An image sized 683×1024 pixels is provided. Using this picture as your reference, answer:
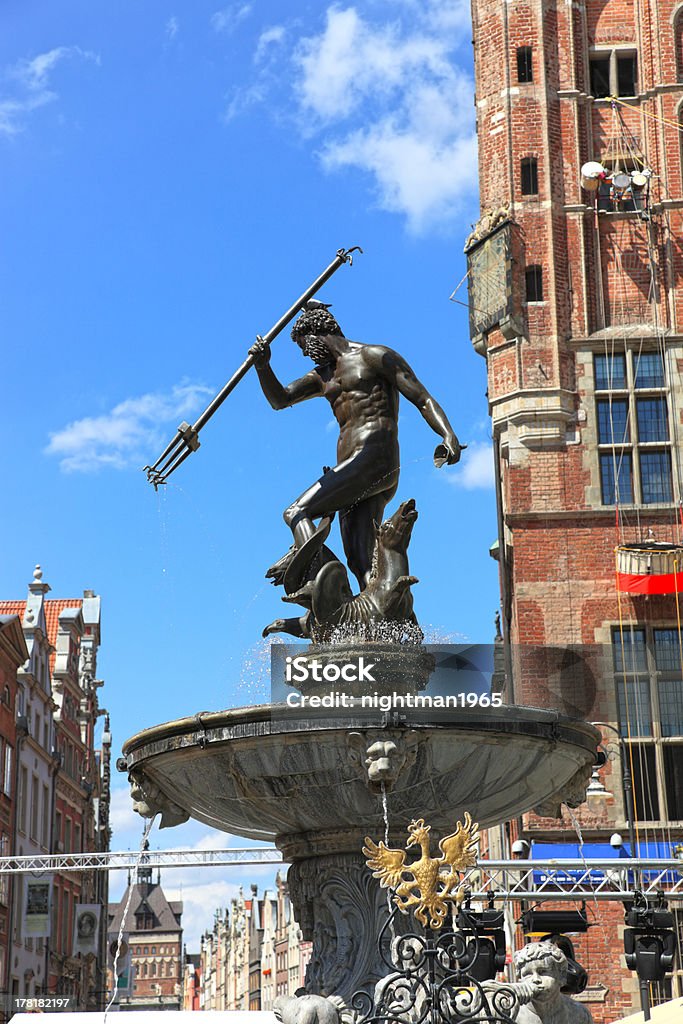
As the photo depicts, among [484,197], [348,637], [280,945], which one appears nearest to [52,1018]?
[348,637]

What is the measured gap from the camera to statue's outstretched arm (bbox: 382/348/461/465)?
385 inches

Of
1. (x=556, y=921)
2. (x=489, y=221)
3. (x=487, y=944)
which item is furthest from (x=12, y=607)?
(x=487, y=944)

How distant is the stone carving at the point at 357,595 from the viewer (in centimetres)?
909

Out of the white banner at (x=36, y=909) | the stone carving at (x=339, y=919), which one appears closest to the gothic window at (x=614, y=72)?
the stone carving at (x=339, y=919)

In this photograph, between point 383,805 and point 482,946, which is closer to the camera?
point 383,805

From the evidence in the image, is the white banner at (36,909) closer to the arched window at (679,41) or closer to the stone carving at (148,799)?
the arched window at (679,41)

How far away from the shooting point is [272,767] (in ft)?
26.5

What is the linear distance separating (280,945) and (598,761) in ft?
308

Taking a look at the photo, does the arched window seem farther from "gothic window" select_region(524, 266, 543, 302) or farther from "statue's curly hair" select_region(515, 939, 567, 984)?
"statue's curly hair" select_region(515, 939, 567, 984)

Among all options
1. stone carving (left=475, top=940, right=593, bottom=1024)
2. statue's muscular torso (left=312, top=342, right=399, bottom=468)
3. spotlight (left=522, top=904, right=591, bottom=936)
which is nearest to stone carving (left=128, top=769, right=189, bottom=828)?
statue's muscular torso (left=312, top=342, right=399, bottom=468)

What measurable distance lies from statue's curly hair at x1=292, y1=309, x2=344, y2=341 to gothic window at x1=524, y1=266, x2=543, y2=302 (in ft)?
62.1

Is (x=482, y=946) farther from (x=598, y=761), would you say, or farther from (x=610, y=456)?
(x=610, y=456)

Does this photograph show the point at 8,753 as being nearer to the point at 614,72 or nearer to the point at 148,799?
the point at 614,72

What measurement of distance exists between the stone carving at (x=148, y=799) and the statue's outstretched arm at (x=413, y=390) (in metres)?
2.82
